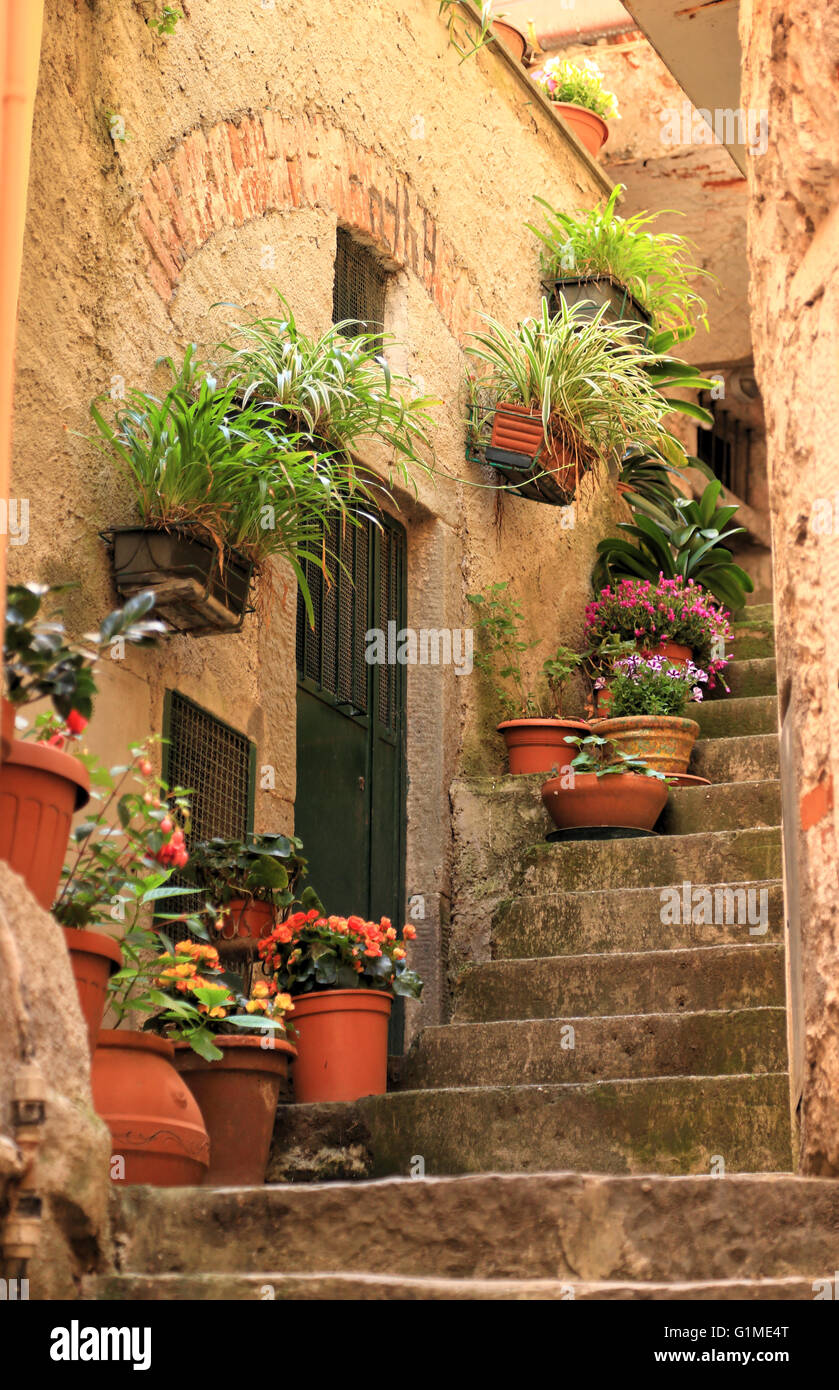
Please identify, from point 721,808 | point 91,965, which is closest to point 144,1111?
point 91,965

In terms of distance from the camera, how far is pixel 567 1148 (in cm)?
432

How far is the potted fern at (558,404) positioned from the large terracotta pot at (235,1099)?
3.11m

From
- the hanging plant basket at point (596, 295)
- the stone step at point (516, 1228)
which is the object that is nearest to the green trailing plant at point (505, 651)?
the hanging plant basket at point (596, 295)

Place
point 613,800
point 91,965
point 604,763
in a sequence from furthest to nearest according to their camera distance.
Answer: point 604,763
point 613,800
point 91,965

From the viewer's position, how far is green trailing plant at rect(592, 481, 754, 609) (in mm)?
7770

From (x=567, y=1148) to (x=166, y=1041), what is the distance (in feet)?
4.16

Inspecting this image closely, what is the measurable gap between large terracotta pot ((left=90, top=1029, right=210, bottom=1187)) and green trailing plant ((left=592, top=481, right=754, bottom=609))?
184 inches

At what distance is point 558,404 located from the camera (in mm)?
6609

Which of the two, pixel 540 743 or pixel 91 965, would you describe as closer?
pixel 91 965

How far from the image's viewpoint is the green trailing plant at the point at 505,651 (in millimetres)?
6758

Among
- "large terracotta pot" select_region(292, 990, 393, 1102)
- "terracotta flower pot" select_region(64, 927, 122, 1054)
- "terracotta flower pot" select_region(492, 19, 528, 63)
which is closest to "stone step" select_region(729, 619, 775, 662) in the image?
"terracotta flower pot" select_region(492, 19, 528, 63)

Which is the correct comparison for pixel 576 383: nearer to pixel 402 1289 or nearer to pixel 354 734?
pixel 354 734

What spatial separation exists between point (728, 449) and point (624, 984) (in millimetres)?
6928

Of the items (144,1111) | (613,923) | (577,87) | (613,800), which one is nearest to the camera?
(144,1111)
